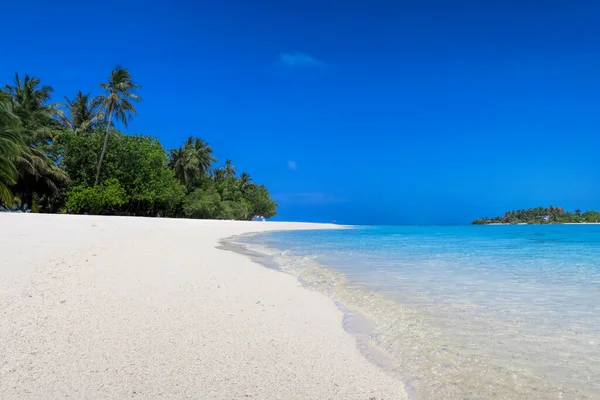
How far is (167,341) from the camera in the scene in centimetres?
306

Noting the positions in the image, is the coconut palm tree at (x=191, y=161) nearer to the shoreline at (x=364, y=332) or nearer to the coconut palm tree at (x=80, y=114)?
the coconut palm tree at (x=80, y=114)

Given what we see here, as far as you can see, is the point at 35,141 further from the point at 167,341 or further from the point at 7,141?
the point at 167,341

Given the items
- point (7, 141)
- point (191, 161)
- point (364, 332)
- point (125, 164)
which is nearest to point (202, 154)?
point (191, 161)

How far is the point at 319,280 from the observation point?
279 inches

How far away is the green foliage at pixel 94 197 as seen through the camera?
31.1m

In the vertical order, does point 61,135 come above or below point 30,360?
above

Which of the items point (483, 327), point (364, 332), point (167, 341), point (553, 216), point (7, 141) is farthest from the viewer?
point (553, 216)

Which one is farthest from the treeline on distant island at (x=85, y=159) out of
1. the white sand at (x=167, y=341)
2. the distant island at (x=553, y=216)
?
the distant island at (x=553, y=216)

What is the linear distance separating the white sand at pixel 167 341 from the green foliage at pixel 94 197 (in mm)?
28887

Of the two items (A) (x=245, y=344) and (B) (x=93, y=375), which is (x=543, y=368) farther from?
(B) (x=93, y=375)

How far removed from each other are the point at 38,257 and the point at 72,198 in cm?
2891

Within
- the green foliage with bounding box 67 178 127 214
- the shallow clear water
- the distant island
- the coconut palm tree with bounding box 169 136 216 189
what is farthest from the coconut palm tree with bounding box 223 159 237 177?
the distant island

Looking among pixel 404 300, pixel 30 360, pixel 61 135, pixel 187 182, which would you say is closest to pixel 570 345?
pixel 404 300

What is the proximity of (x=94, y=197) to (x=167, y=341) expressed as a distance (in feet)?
108
